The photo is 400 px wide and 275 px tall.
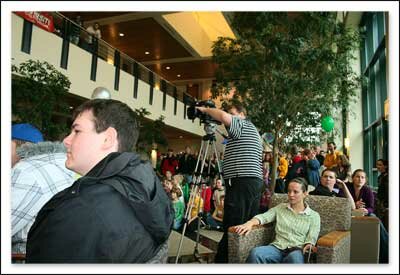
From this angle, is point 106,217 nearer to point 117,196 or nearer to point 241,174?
point 117,196

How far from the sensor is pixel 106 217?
669mm

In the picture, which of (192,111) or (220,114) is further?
(192,111)

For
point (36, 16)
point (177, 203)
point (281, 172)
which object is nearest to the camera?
point (36, 16)

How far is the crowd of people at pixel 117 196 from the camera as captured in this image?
2.21ft

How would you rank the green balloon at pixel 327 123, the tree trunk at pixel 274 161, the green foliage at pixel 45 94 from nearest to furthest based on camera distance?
the green balloon at pixel 327 123 < the tree trunk at pixel 274 161 < the green foliage at pixel 45 94

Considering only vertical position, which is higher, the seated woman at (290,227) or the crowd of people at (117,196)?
the crowd of people at (117,196)

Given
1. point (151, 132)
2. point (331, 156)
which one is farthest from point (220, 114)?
point (151, 132)

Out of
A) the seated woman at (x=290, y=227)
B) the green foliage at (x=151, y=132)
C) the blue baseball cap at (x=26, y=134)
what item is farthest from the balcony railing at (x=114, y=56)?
the blue baseball cap at (x=26, y=134)

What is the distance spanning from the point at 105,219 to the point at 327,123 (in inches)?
92.4

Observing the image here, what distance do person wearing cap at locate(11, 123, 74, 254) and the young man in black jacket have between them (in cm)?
41

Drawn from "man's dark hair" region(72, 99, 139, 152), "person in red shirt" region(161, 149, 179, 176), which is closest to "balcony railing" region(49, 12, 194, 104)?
"person in red shirt" region(161, 149, 179, 176)

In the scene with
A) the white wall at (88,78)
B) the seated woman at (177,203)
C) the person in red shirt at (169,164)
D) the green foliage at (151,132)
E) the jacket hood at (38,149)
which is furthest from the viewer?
the green foliage at (151,132)

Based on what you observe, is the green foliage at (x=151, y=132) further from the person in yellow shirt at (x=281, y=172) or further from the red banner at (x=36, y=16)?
the red banner at (x=36, y=16)

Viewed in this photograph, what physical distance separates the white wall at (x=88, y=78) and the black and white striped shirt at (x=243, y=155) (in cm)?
43
